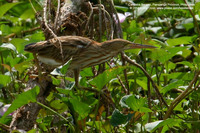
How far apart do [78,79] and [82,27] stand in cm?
Answer: 38

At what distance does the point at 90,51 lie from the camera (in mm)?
1661

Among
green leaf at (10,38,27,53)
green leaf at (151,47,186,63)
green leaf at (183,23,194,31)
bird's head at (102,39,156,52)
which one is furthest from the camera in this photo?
green leaf at (183,23,194,31)

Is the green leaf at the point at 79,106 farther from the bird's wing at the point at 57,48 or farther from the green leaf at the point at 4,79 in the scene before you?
the green leaf at the point at 4,79

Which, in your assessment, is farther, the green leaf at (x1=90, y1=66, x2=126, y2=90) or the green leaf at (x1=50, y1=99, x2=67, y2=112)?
the green leaf at (x1=50, y1=99, x2=67, y2=112)

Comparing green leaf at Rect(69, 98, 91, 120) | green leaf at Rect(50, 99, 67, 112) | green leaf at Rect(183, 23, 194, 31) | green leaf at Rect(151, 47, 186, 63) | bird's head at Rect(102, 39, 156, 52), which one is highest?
bird's head at Rect(102, 39, 156, 52)

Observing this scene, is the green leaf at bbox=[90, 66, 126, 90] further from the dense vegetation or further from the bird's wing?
the bird's wing

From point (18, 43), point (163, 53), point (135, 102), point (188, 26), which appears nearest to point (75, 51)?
point (135, 102)

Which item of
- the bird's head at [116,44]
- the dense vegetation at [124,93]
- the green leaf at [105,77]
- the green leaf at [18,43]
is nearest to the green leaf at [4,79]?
the dense vegetation at [124,93]

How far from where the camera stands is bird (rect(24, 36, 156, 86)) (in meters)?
1.58

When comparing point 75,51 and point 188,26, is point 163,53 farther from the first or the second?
point 188,26

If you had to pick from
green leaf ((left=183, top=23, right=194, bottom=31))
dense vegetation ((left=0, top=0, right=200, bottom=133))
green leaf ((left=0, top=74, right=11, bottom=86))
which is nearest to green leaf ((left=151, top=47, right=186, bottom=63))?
dense vegetation ((left=0, top=0, right=200, bottom=133))

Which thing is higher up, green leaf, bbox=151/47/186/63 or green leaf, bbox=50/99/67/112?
green leaf, bbox=151/47/186/63

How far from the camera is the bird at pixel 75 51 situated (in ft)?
5.18

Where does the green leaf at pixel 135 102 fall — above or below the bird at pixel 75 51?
below
